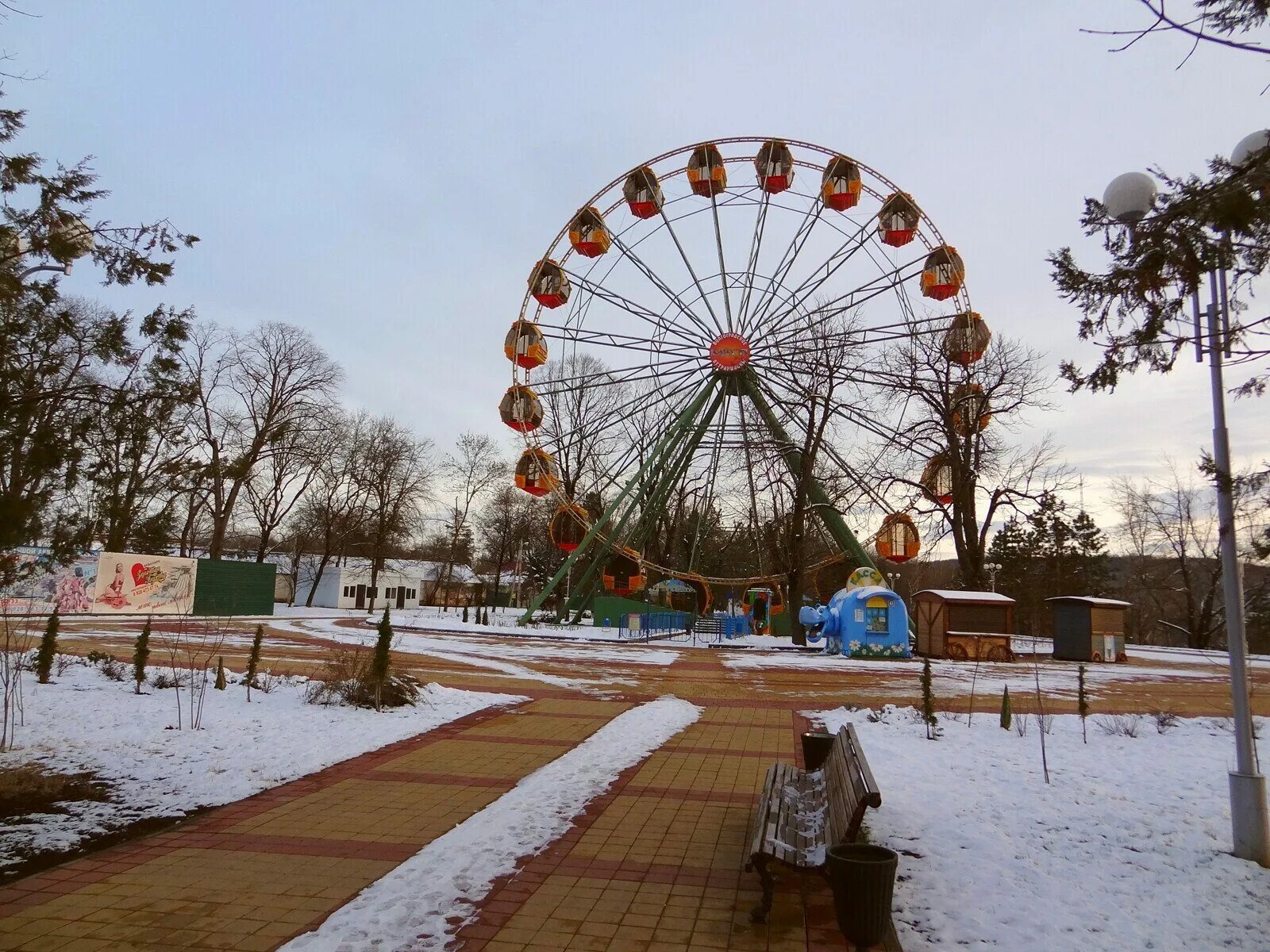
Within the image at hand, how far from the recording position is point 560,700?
Result: 1233 cm

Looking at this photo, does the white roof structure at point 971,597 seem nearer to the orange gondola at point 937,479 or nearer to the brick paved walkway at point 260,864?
the orange gondola at point 937,479

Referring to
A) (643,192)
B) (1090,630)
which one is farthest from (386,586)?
(1090,630)

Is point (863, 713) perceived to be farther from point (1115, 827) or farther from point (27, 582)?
point (27, 582)

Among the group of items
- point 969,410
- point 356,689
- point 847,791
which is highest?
point 969,410

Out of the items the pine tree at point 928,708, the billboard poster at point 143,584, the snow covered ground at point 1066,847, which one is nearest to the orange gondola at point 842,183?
the pine tree at point 928,708

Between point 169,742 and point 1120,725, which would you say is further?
point 1120,725

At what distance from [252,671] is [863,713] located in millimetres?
8288

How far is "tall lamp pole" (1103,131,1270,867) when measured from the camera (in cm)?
472

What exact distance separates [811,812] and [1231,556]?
127 inches

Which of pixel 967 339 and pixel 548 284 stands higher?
pixel 548 284

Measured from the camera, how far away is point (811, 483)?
25812mm

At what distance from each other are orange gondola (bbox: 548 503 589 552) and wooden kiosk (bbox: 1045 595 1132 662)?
48.4 feet

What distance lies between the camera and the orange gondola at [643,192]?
2430 centimetres

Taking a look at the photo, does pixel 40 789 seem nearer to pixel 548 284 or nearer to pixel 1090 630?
pixel 548 284
